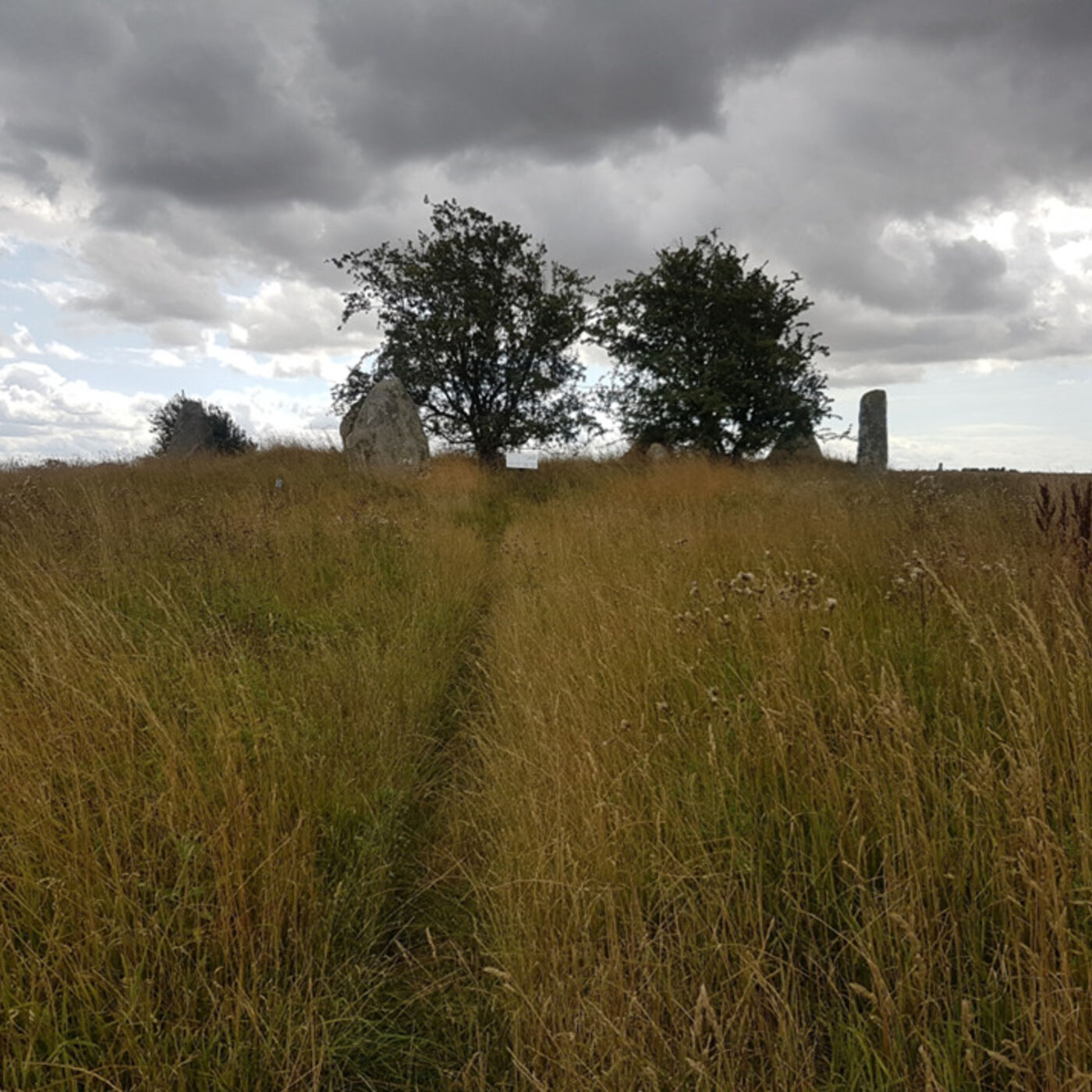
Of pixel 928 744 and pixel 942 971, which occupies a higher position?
pixel 928 744

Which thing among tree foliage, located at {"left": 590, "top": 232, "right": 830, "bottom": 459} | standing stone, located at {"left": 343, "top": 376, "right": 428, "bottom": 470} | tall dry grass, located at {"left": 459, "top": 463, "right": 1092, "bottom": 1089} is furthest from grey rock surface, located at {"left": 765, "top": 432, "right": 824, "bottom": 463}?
tall dry grass, located at {"left": 459, "top": 463, "right": 1092, "bottom": 1089}

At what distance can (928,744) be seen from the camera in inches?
86.5

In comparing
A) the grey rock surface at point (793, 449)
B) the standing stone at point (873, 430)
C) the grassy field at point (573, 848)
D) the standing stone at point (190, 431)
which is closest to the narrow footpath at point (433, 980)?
the grassy field at point (573, 848)

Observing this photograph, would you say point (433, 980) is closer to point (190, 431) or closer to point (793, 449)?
point (793, 449)

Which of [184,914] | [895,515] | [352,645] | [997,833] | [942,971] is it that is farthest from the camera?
[895,515]

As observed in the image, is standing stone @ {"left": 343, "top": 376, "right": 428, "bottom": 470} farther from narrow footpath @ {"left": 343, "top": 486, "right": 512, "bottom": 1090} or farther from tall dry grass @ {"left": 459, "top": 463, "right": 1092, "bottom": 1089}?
narrow footpath @ {"left": 343, "top": 486, "right": 512, "bottom": 1090}

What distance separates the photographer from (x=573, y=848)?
197cm

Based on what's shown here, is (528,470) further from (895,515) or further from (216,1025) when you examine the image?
(216,1025)

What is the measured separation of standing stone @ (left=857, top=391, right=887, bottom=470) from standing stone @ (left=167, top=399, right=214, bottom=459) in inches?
765

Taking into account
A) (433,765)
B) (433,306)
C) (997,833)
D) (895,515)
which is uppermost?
(433,306)

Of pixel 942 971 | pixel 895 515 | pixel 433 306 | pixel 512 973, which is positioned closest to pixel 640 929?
pixel 512 973

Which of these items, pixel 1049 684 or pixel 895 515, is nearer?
pixel 1049 684

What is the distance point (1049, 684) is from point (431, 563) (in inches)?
203

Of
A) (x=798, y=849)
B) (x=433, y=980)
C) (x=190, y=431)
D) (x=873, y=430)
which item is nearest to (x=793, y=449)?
(x=873, y=430)
